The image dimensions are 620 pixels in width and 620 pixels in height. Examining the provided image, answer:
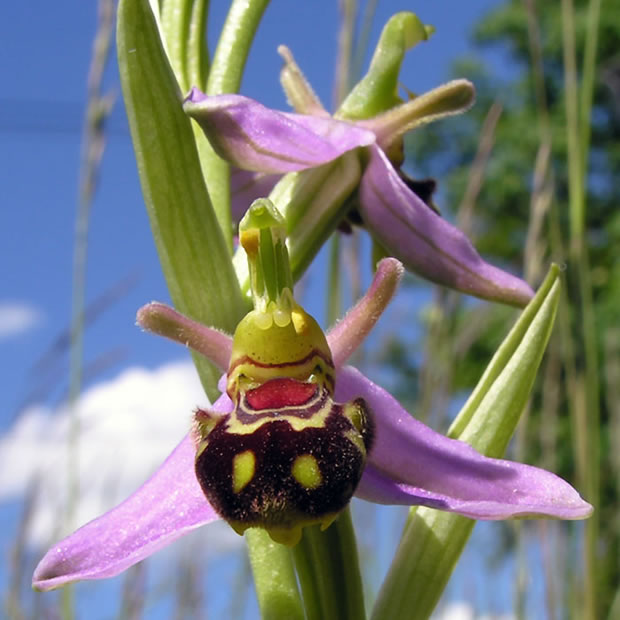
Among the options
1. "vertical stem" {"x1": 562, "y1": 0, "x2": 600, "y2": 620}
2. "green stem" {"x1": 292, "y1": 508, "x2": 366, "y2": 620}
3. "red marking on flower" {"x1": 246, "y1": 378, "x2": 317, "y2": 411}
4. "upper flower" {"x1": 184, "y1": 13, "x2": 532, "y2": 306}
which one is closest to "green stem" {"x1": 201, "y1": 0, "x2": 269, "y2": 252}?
"upper flower" {"x1": 184, "y1": 13, "x2": 532, "y2": 306}

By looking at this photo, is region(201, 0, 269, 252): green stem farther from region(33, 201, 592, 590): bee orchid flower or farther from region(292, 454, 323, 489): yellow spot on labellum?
region(292, 454, 323, 489): yellow spot on labellum

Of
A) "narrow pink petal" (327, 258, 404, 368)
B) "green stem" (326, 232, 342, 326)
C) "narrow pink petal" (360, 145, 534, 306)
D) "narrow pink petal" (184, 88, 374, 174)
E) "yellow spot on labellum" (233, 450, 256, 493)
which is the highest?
"green stem" (326, 232, 342, 326)

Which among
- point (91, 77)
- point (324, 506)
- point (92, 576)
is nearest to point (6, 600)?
point (91, 77)

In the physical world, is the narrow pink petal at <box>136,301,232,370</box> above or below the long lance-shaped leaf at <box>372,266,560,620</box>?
above

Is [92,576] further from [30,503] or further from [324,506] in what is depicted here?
[30,503]

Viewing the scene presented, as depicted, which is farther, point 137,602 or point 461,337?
point 461,337

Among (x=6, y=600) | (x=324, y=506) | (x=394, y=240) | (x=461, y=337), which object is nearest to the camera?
(x=324, y=506)
